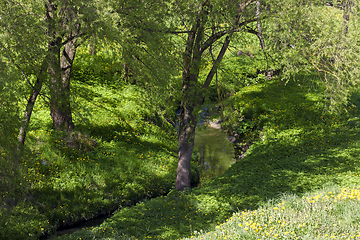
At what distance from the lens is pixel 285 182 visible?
11.1 metres

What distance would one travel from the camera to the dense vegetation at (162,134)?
7047 millimetres

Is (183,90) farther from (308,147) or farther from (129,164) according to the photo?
(308,147)

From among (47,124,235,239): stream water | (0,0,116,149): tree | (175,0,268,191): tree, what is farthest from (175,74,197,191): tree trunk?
(0,0,116,149): tree

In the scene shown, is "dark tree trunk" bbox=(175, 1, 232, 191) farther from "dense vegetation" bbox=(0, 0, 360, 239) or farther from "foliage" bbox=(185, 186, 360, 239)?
"foliage" bbox=(185, 186, 360, 239)

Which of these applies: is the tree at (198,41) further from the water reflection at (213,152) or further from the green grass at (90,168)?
the water reflection at (213,152)

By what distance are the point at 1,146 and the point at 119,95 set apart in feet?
39.0

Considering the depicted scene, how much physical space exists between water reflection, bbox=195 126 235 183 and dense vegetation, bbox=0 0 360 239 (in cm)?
77

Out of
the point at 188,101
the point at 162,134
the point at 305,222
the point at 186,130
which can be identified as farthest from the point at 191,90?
the point at 305,222

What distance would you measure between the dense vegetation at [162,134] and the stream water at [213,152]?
77 cm

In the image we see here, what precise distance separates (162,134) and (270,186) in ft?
24.0

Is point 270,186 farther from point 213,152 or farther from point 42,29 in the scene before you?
point 42,29

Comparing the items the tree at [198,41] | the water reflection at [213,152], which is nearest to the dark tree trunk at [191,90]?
the tree at [198,41]

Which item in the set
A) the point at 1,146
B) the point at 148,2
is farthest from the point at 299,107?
the point at 1,146

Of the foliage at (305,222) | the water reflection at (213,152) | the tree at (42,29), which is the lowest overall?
the foliage at (305,222)
